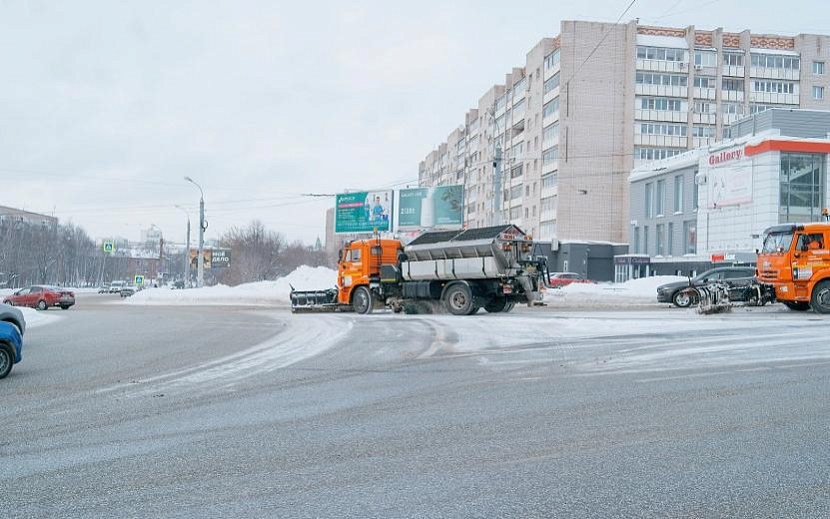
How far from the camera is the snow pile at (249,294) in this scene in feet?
142

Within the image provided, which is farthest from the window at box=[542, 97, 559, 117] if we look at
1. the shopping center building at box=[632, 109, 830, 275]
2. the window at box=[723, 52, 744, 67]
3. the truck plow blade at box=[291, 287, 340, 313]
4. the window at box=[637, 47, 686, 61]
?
the truck plow blade at box=[291, 287, 340, 313]

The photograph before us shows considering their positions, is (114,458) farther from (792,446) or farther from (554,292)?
(554,292)

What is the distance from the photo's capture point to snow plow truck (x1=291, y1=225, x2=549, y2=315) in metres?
24.6

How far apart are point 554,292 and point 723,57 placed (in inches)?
1973

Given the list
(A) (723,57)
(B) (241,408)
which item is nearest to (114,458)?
(B) (241,408)

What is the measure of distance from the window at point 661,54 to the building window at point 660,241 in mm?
22834

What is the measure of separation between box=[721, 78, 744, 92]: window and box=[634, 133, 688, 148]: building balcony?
7297 millimetres

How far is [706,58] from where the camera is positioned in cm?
7500

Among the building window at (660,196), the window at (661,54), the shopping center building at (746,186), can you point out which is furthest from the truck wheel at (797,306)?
the window at (661,54)

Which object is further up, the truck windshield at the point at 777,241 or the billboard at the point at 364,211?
the billboard at the point at 364,211

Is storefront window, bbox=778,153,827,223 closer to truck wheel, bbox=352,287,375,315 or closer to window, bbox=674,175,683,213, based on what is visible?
window, bbox=674,175,683,213

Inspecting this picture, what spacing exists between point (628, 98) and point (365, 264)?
5221cm

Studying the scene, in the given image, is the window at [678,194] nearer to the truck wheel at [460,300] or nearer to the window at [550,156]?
the window at [550,156]

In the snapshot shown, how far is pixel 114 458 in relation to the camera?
6039mm
